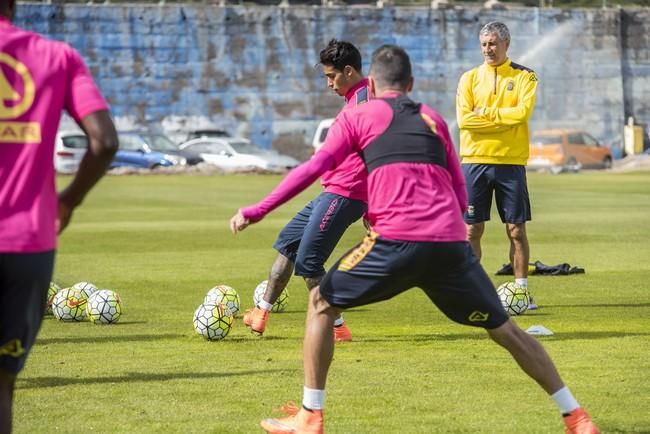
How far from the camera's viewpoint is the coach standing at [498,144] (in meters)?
12.8

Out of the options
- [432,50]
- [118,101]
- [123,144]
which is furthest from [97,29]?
[432,50]

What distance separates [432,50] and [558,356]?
49856 millimetres

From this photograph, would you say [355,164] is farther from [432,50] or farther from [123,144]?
[432,50]

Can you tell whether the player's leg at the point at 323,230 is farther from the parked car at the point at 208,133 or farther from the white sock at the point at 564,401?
the parked car at the point at 208,133

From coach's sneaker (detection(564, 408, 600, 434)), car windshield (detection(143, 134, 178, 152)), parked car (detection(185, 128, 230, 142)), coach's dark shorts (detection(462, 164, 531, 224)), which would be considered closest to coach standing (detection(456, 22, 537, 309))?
coach's dark shorts (detection(462, 164, 531, 224))

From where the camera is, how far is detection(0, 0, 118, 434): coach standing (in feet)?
17.2

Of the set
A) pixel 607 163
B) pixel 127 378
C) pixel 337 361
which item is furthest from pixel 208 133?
pixel 127 378

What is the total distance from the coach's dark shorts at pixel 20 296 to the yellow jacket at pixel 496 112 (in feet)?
25.9

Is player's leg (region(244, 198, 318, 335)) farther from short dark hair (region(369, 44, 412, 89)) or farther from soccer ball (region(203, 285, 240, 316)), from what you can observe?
short dark hair (region(369, 44, 412, 89))

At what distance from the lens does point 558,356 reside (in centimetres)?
997

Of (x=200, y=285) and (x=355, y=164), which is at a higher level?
(x=355, y=164)

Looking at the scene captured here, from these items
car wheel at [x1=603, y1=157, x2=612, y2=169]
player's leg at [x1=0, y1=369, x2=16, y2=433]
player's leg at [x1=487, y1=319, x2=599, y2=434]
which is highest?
player's leg at [x1=0, y1=369, x2=16, y2=433]

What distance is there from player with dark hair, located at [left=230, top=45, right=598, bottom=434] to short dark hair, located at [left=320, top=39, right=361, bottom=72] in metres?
3.34

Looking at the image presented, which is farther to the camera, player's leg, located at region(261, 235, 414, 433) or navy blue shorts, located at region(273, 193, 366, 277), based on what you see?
navy blue shorts, located at region(273, 193, 366, 277)
